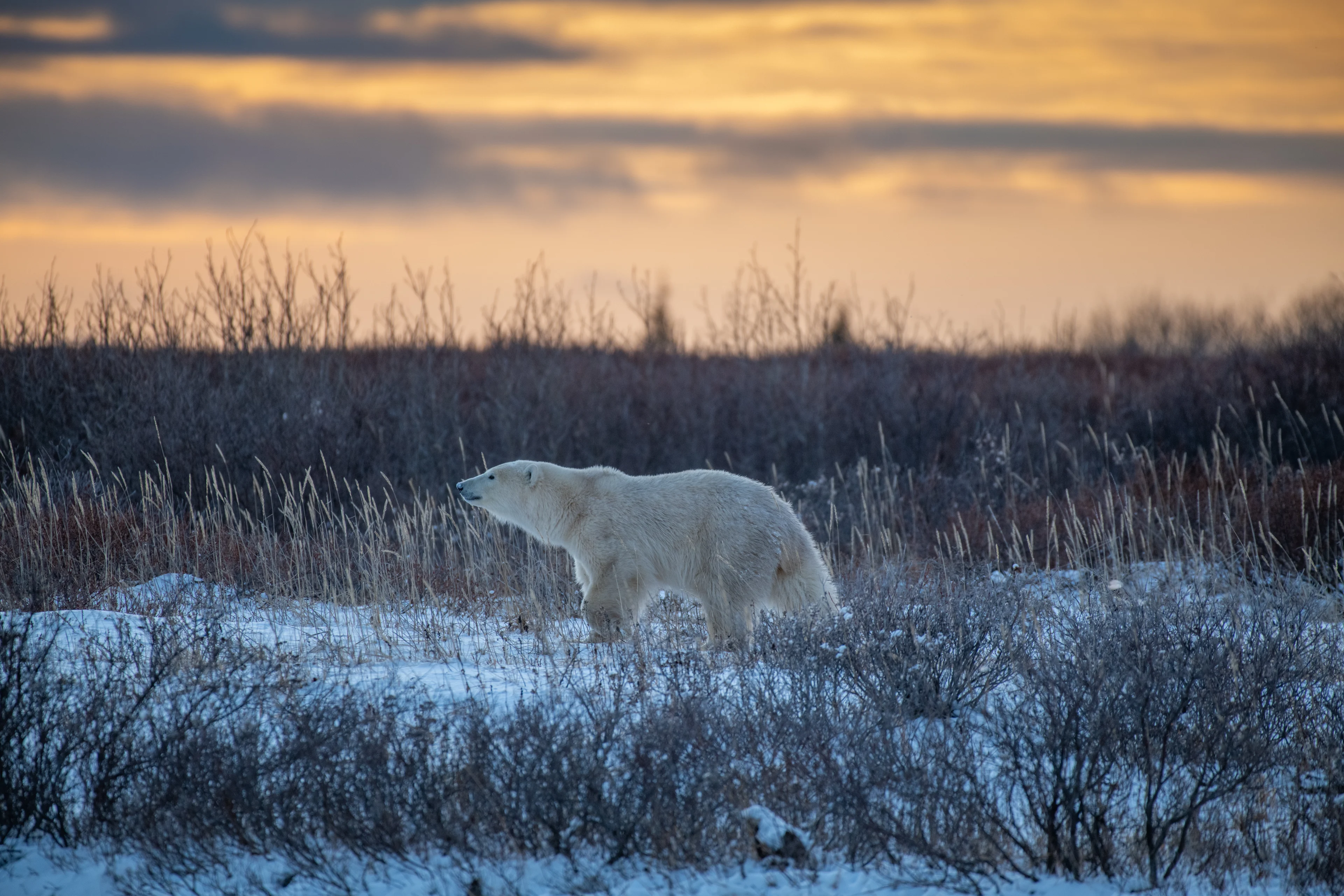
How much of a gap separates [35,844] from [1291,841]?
4801 millimetres

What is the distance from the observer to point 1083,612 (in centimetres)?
660

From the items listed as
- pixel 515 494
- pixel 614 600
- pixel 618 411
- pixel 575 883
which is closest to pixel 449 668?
pixel 614 600

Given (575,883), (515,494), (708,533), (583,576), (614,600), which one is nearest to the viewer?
(575,883)

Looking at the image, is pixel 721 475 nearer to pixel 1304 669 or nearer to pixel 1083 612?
pixel 1083 612

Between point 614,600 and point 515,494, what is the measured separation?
117cm

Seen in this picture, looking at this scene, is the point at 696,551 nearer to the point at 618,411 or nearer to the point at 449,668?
the point at 449,668

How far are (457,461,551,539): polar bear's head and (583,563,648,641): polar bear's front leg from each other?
2.33ft

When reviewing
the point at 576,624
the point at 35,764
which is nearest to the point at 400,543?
the point at 576,624

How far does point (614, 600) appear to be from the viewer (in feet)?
21.5

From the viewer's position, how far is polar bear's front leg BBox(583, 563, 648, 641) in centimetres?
647

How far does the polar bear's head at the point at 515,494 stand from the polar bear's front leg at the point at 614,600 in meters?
0.71

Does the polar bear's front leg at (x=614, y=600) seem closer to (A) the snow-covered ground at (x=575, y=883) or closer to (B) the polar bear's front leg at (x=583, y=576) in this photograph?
(B) the polar bear's front leg at (x=583, y=576)

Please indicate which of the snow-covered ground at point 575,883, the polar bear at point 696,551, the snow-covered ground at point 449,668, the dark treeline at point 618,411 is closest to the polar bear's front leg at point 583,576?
the polar bear at point 696,551

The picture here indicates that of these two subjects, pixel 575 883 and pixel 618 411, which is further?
pixel 618 411
